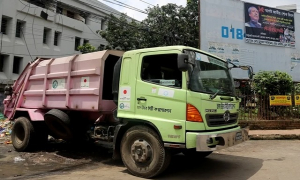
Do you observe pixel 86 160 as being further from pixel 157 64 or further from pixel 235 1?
pixel 235 1

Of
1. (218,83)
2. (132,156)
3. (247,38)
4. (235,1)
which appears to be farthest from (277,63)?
(132,156)

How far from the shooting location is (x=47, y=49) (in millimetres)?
22031

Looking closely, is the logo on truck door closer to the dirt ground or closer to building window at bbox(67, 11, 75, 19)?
the dirt ground

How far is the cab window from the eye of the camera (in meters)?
4.71

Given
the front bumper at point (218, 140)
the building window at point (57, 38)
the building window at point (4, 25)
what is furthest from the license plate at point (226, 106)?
the building window at point (57, 38)

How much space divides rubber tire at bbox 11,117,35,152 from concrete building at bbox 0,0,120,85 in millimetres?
12196

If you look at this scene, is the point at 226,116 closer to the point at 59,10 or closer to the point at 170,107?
the point at 170,107

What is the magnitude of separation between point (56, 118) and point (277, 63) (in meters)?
13.3

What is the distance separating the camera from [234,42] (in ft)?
47.3

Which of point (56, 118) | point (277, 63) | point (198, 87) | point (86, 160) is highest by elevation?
point (277, 63)

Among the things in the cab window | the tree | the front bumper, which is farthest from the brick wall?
the tree

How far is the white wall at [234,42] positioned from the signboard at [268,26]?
1.01 feet

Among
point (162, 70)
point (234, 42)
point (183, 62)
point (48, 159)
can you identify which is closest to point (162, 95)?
point (162, 70)

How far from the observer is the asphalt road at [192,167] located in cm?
499
